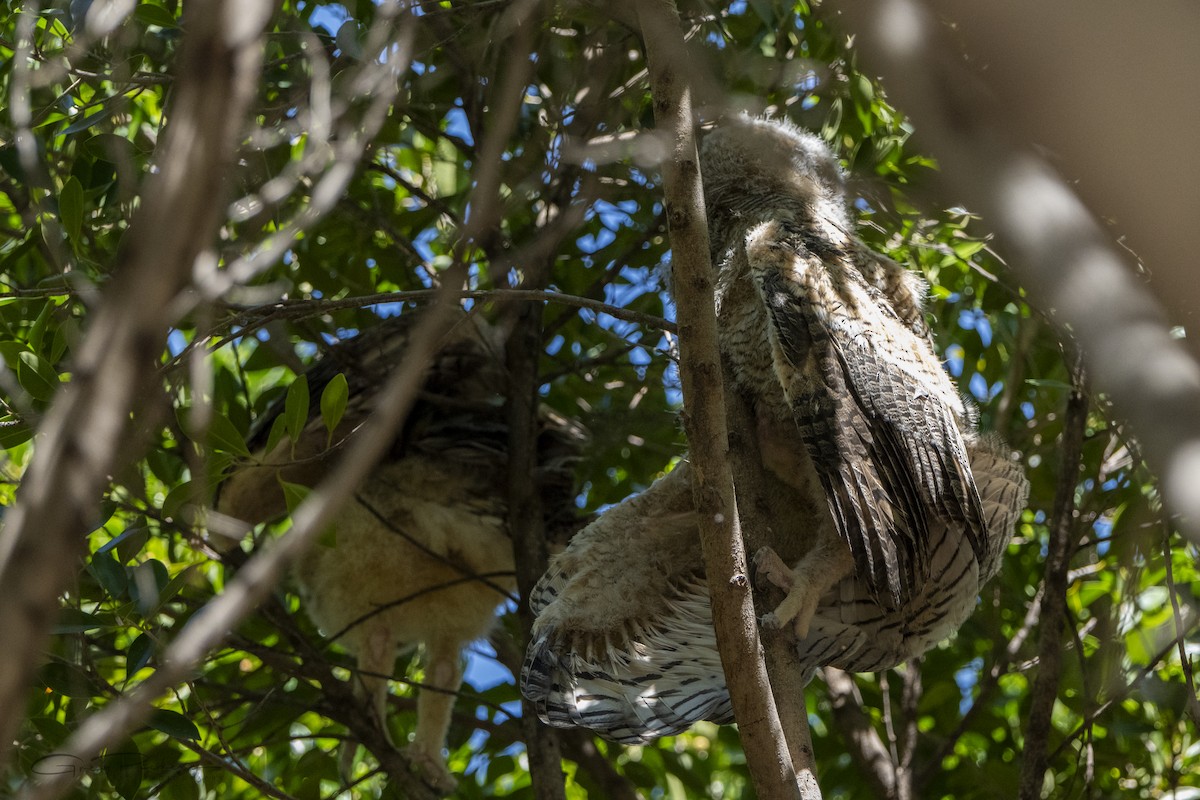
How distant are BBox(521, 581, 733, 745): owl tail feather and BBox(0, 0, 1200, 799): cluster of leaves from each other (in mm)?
755

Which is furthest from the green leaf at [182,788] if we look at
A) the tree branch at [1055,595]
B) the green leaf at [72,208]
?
the tree branch at [1055,595]

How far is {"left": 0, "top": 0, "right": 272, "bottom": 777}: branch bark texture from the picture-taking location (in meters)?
0.66

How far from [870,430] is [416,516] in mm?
1851

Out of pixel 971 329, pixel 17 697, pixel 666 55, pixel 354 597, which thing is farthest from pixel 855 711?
pixel 17 697

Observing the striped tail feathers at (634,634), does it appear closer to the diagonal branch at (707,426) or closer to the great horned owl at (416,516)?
the diagonal branch at (707,426)

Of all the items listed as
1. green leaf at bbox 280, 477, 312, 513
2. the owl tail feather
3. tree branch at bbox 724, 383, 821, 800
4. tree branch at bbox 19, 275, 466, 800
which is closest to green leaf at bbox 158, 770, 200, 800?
the owl tail feather

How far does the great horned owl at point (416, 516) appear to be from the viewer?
3.66m

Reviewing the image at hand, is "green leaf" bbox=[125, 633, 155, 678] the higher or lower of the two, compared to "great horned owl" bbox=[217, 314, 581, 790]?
lower

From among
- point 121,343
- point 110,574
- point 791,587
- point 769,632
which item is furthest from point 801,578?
point 121,343

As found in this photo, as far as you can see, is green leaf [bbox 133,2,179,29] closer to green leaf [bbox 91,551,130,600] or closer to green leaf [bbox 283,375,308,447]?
green leaf [bbox 283,375,308,447]

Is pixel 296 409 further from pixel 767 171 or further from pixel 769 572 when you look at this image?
pixel 767 171

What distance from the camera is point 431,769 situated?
3436 millimetres

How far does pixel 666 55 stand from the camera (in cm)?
188

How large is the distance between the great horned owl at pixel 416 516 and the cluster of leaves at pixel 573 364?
0.15 metres
